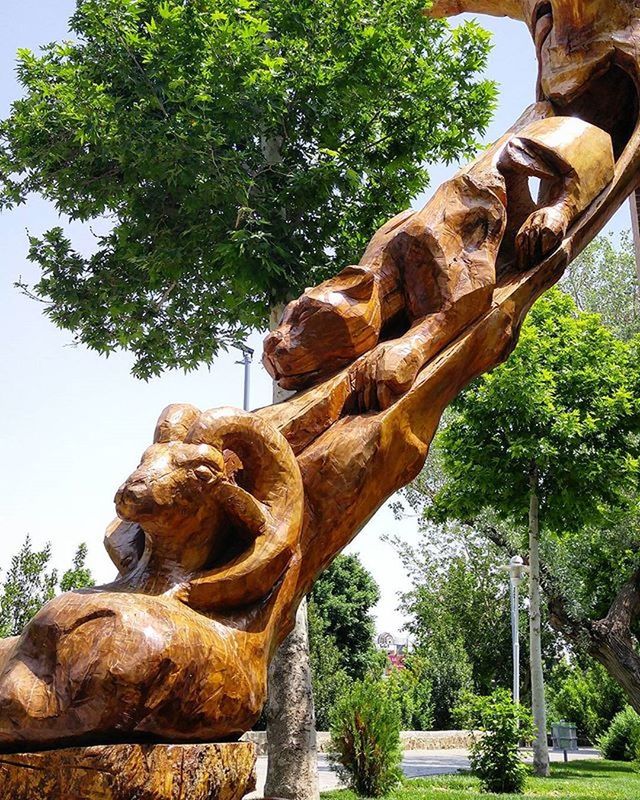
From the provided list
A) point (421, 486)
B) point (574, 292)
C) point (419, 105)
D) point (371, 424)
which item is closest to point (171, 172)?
point (419, 105)

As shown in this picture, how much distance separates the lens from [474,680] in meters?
22.6

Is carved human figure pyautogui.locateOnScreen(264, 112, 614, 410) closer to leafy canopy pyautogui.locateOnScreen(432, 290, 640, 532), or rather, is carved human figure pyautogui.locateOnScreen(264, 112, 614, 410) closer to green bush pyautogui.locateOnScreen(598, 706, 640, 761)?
leafy canopy pyautogui.locateOnScreen(432, 290, 640, 532)

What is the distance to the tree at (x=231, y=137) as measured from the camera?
682 cm

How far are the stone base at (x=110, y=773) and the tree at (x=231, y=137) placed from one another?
16.7ft

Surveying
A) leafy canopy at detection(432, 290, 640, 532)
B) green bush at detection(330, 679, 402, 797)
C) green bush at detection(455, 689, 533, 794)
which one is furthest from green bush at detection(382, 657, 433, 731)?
green bush at detection(330, 679, 402, 797)

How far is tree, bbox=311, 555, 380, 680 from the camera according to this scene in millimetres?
17844

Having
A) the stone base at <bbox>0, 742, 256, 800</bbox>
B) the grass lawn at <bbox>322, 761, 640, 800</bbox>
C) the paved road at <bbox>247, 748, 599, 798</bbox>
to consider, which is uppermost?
the stone base at <bbox>0, 742, 256, 800</bbox>

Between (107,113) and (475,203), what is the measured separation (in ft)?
18.0

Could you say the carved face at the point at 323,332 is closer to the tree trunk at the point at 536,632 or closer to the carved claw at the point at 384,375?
the carved claw at the point at 384,375

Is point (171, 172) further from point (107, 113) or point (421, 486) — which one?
point (421, 486)

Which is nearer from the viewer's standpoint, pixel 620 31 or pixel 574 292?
pixel 620 31

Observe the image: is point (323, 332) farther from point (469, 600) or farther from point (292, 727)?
point (469, 600)

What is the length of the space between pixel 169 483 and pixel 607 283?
19.6 metres

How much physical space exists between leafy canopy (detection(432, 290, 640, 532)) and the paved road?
3.64 meters
